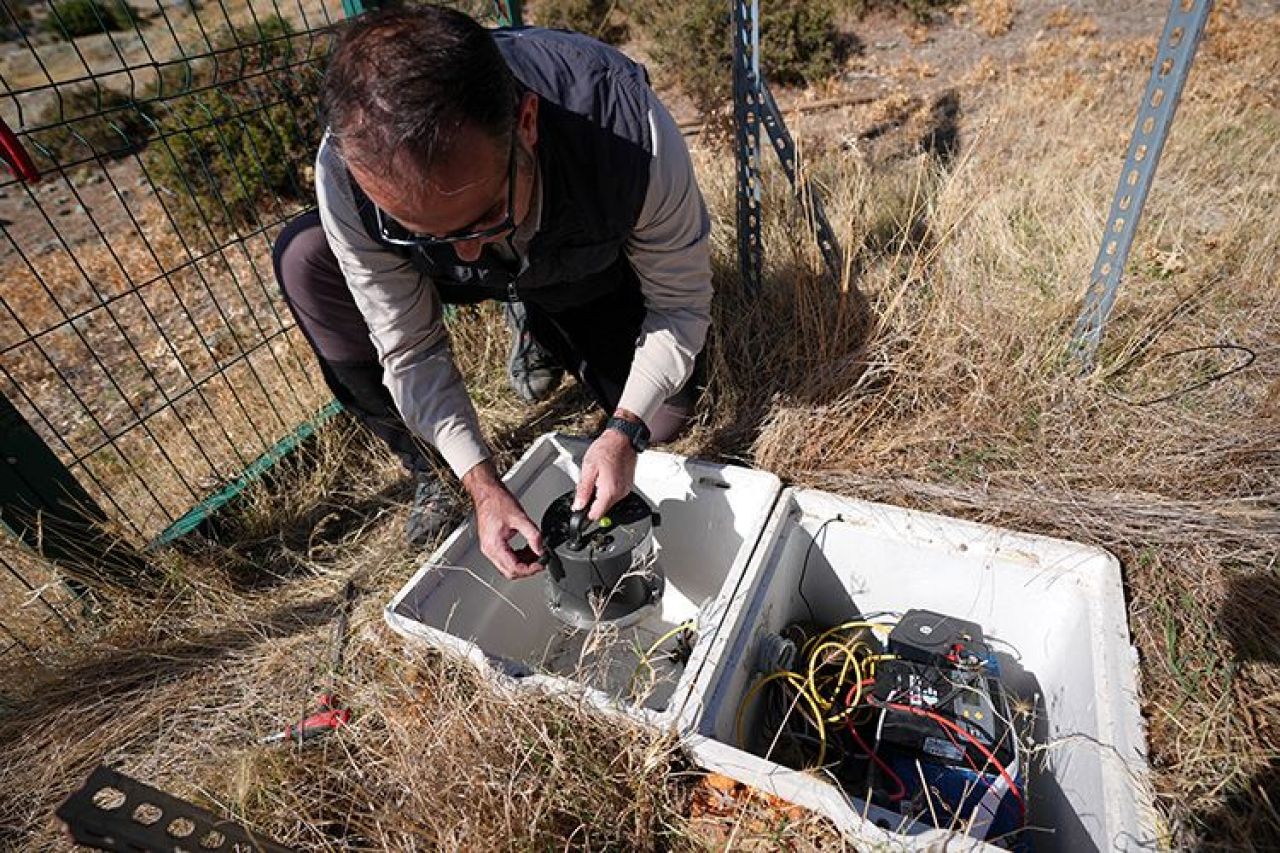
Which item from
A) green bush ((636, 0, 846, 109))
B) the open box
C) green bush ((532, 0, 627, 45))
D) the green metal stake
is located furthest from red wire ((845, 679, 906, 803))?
green bush ((532, 0, 627, 45))

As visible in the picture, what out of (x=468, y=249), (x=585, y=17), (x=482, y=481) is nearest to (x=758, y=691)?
(x=482, y=481)

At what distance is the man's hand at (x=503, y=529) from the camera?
1.37 meters

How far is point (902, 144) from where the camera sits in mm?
3947

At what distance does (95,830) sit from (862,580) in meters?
1.40

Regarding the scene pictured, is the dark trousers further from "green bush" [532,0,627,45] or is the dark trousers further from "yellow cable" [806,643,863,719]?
"green bush" [532,0,627,45]

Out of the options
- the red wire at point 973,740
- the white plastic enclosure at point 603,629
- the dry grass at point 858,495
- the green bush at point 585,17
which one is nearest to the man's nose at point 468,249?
the white plastic enclosure at point 603,629

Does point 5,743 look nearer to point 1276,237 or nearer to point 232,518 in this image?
point 232,518

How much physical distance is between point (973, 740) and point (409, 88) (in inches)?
54.5

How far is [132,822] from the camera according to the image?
0.84 metres

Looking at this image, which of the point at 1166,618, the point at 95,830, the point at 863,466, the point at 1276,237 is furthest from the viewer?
the point at 1276,237

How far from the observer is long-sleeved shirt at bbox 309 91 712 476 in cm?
147

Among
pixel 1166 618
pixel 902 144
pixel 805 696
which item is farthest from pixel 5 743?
pixel 902 144

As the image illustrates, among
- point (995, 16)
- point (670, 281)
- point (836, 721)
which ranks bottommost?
point (836, 721)

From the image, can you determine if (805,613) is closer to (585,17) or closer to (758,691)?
(758,691)
